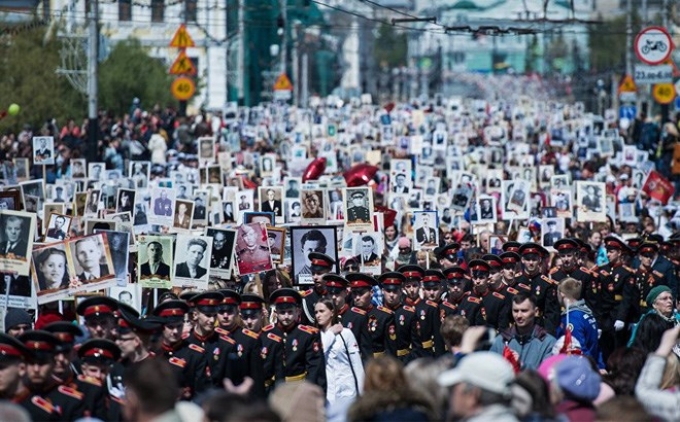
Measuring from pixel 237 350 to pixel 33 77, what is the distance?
34.2m

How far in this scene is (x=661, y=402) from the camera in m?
10.6

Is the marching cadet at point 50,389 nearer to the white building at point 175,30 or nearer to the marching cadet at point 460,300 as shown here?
the marching cadet at point 460,300

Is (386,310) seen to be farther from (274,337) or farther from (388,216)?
(388,216)

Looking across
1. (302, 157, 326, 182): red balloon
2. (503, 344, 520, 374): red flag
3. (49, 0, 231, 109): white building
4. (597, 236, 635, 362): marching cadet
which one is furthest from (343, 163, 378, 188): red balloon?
(49, 0, 231, 109): white building

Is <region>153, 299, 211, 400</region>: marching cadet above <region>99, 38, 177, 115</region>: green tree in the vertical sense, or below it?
below

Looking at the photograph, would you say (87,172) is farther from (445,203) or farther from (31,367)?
(31,367)

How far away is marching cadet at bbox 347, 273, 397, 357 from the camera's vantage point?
1689 cm

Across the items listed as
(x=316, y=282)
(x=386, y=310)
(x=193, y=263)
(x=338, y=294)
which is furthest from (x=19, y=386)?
(x=193, y=263)

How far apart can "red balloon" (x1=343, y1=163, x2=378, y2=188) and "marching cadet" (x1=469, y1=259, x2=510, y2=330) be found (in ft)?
38.7

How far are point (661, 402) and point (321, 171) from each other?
23281 mm

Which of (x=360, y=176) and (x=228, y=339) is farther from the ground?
(x=360, y=176)

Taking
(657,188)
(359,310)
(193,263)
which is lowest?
(359,310)

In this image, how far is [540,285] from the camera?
19.4m

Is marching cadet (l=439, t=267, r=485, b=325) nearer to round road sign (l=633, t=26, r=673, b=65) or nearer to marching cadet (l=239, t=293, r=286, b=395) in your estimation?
marching cadet (l=239, t=293, r=286, b=395)
